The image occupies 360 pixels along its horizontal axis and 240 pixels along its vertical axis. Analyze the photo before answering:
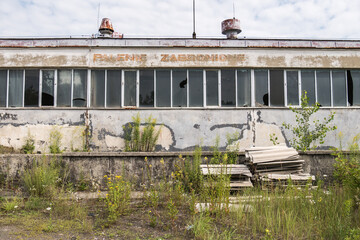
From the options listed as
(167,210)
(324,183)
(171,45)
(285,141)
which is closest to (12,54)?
(171,45)

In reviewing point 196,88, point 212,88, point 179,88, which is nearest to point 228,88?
point 212,88

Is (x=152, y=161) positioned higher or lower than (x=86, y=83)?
lower

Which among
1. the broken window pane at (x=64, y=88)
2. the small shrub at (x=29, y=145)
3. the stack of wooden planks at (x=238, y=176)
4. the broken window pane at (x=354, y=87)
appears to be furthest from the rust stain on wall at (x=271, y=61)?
the small shrub at (x=29, y=145)

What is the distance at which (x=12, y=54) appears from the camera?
12.9 meters

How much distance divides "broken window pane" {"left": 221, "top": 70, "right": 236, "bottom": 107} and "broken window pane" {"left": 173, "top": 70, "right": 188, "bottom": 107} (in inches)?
59.3

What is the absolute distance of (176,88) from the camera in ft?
42.5

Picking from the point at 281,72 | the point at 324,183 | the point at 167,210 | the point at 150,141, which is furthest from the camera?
the point at 281,72

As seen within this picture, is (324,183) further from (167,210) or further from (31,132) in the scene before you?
(31,132)

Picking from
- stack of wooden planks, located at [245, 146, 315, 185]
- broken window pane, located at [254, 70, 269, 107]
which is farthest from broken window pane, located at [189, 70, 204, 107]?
stack of wooden planks, located at [245, 146, 315, 185]

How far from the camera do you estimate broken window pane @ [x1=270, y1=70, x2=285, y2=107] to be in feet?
42.5

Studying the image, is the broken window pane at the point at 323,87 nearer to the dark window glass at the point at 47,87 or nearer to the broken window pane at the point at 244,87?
the broken window pane at the point at 244,87

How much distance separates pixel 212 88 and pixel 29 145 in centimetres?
740

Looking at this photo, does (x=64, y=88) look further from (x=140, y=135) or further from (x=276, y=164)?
(x=276, y=164)

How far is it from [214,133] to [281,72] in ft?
12.4
